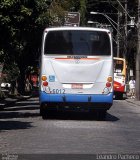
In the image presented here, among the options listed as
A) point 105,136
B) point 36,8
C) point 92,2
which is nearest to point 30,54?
point 92,2

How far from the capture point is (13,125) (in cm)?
2131

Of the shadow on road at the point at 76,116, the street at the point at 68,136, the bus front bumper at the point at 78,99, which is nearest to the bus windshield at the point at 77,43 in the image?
the bus front bumper at the point at 78,99

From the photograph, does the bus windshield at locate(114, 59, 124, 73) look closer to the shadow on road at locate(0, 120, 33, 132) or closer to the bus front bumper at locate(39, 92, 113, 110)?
the bus front bumper at locate(39, 92, 113, 110)

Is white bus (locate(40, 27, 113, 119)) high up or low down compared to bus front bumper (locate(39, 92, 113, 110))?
up

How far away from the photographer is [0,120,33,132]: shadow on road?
2040 centimetres

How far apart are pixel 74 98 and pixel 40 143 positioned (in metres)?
8.03

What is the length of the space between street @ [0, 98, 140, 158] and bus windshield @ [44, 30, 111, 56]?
2513 mm

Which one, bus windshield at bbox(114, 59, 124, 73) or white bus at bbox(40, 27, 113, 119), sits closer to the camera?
white bus at bbox(40, 27, 113, 119)

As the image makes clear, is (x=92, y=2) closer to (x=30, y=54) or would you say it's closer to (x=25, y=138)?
(x=30, y=54)

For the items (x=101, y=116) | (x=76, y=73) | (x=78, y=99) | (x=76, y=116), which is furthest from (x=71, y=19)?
(x=78, y=99)

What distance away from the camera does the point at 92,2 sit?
7681 cm

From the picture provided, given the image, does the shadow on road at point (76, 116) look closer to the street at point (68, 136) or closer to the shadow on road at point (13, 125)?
the street at point (68, 136)

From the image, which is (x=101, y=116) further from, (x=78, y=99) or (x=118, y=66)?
(x=118, y=66)

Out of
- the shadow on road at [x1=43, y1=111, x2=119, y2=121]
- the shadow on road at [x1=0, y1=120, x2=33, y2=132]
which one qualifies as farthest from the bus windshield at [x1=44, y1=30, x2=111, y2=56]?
the shadow on road at [x1=0, y1=120, x2=33, y2=132]
